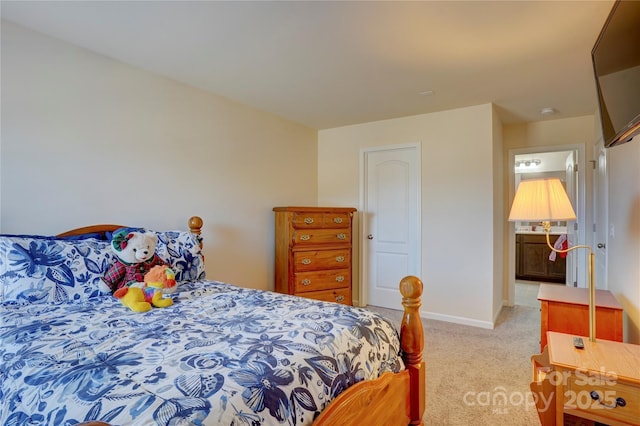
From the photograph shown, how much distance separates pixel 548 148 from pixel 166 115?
4.20 meters

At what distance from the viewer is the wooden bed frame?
1.07 m

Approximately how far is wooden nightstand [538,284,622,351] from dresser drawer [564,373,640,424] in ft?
3.05

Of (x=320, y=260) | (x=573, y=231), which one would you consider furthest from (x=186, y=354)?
(x=573, y=231)

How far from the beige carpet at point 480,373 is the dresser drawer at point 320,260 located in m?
0.89

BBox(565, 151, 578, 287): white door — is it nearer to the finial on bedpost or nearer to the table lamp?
the table lamp

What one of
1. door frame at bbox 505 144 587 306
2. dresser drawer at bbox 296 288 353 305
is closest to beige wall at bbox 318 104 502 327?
door frame at bbox 505 144 587 306

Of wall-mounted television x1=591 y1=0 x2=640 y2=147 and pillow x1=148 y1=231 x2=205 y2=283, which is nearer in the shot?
wall-mounted television x1=591 y1=0 x2=640 y2=147

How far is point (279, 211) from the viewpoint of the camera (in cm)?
360

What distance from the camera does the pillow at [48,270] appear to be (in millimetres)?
1588

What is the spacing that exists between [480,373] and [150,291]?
2274mm

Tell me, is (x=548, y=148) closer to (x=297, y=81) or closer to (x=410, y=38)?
(x=410, y=38)

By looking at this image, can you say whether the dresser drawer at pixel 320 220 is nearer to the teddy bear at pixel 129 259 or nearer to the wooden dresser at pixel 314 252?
the wooden dresser at pixel 314 252

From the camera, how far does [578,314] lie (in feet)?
7.14

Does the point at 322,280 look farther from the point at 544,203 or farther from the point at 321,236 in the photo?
the point at 544,203
